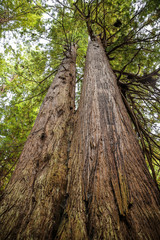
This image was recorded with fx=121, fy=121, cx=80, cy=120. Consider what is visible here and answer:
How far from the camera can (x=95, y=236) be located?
599 mm

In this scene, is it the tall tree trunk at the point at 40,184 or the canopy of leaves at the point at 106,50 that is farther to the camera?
the canopy of leaves at the point at 106,50

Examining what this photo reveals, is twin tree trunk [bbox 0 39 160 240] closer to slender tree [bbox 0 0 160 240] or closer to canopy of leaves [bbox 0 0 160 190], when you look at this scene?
slender tree [bbox 0 0 160 240]

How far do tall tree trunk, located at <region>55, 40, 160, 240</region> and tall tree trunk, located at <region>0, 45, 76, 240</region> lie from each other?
0.16m

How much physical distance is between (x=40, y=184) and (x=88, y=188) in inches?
18.4

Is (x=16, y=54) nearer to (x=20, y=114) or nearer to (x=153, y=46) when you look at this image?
(x=20, y=114)

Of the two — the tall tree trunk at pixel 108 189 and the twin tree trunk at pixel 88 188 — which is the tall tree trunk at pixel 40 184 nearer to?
the twin tree trunk at pixel 88 188

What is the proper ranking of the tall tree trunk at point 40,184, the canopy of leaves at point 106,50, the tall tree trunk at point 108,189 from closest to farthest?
1. the tall tree trunk at point 108,189
2. the tall tree trunk at point 40,184
3. the canopy of leaves at point 106,50

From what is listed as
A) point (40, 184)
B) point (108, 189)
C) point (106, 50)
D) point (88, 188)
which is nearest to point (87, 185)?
point (88, 188)

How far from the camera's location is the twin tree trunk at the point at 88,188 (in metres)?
0.64

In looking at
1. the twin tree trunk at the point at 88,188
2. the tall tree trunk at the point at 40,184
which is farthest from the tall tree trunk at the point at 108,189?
the tall tree trunk at the point at 40,184

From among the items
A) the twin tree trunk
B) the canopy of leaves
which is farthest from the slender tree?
the canopy of leaves

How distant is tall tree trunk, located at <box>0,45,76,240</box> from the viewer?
0.80m

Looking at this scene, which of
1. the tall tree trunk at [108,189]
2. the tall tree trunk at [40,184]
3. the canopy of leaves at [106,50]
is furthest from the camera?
the canopy of leaves at [106,50]

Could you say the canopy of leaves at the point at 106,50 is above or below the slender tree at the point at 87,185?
above
